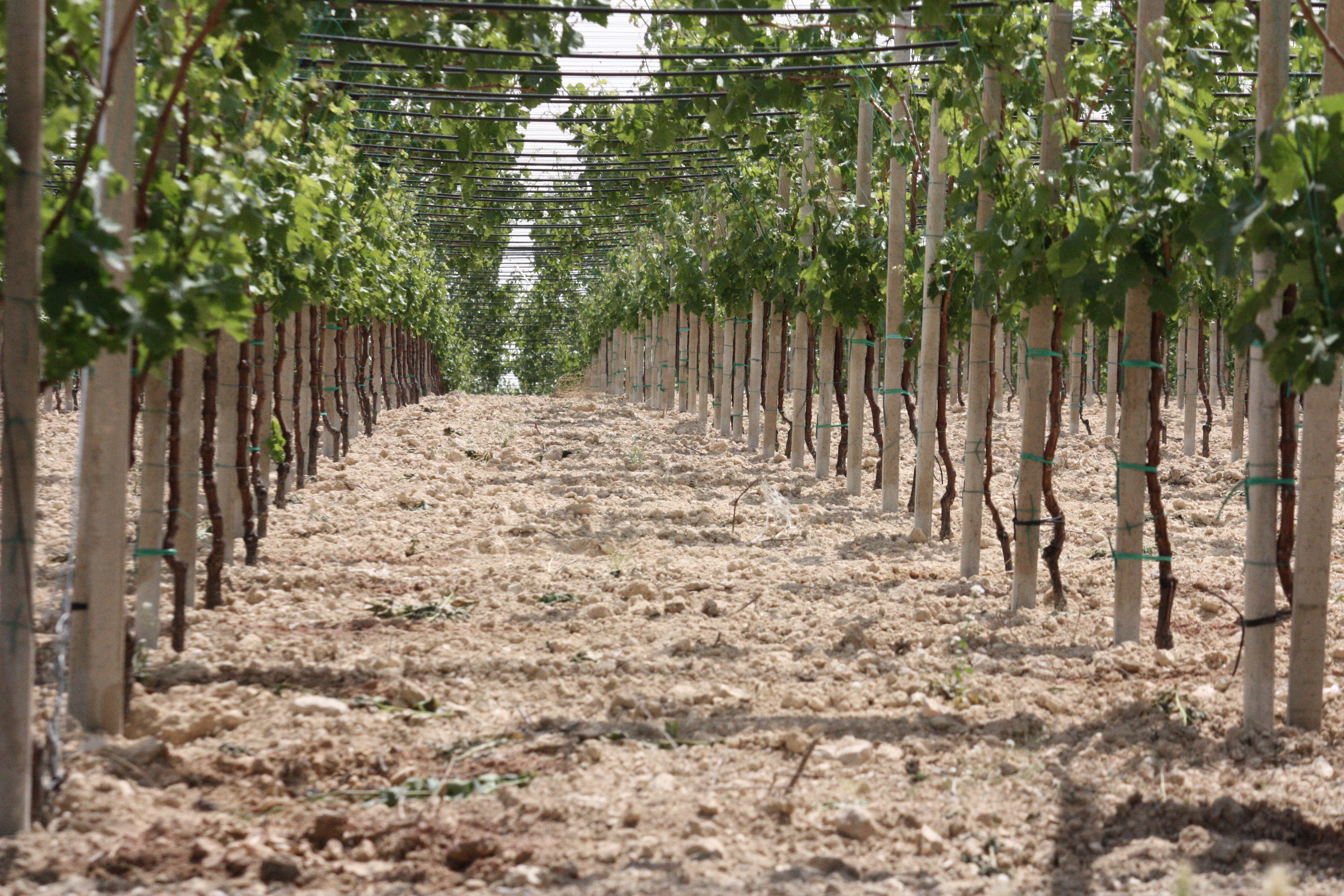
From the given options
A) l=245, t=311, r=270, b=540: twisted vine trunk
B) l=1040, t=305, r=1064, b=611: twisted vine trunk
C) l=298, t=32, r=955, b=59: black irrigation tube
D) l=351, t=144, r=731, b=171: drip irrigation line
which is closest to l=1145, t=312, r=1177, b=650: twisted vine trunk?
l=1040, t=305, r=1064, b=611: twisted vine trunk

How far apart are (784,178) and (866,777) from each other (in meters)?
10.3

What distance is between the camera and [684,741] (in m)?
4.04

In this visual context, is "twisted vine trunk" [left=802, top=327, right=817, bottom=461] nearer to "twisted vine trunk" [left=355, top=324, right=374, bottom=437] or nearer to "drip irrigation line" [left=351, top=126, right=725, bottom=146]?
"drip irrigation line" [left=351, top=126, right=725, bottom=146]

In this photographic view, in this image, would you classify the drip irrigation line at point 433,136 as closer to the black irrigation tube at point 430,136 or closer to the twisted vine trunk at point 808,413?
the black irrigation tube at point 430,136

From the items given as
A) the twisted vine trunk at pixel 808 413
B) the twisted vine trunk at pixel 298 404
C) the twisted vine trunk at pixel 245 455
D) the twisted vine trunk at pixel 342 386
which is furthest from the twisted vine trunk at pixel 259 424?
the twisted vine trunk at pixel 808 413

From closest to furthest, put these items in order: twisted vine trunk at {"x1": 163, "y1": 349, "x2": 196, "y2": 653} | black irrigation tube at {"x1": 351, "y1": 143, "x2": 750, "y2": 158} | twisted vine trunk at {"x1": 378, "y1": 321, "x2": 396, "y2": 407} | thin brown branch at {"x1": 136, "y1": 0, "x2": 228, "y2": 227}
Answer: thin brown branch at {"x1": 136, "y1": 0, "x2": 228, "y2": 227} < twisted vine trunk at {"x1": 163, "y1": 349, "x2": 196, "y2": 653} < black irrigation tube at {"x1": 351, "y1": 143, "x2": 750, "y2": 158} < twisted vine trunk at {"x1": 378, "y1": 321, "x2": 396, "y2": 407}

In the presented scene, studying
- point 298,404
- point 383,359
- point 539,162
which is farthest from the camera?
point 383,359

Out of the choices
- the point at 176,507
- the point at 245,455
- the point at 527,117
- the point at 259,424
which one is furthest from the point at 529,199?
the point at 176,507

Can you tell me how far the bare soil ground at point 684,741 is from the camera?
3041mm

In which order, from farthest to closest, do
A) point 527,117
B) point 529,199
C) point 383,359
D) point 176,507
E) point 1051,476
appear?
point 383,359, point 529,199, point 527,117, point 1051,476, point 176,507

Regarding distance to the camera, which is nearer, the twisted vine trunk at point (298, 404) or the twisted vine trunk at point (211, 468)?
the twisted vine trunk at point (211, 468)

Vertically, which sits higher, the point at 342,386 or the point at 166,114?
the point at 166,114

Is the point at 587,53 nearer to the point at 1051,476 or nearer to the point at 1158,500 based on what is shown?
the point at 1051,476

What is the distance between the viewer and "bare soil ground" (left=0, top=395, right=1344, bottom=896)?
3.04 metres
